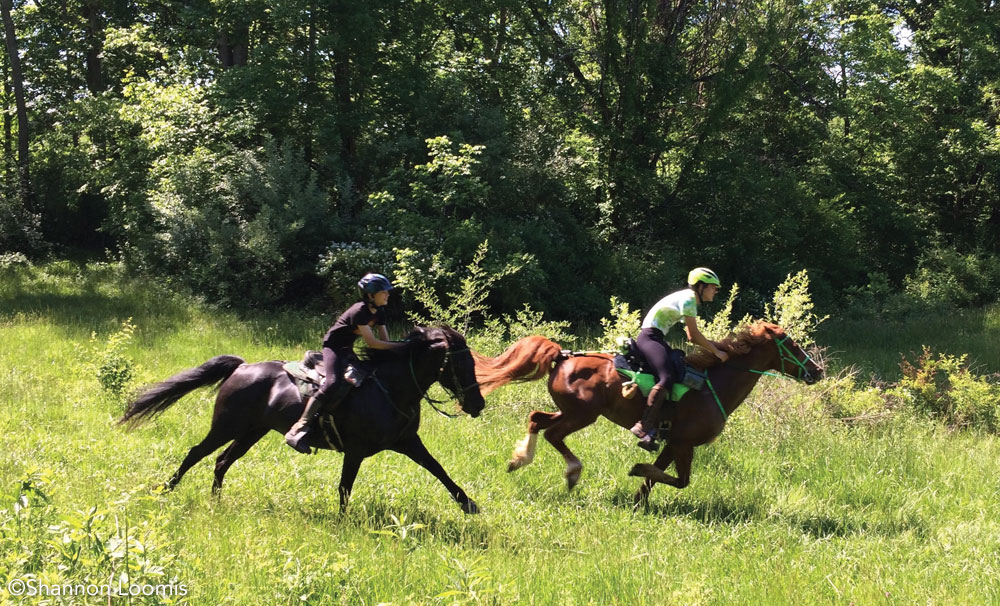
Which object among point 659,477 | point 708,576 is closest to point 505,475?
point 659,477

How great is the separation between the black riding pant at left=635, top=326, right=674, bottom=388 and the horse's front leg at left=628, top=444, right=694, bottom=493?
75cm

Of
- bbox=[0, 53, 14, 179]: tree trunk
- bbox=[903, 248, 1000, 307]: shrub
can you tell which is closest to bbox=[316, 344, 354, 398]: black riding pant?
bbox=[903, 248, 1000, 307]: shrub

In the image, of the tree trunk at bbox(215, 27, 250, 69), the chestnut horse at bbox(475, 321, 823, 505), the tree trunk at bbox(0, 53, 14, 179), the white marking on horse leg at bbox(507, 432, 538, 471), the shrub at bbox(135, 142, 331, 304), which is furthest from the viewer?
the tree trunk at bbox(0, 53, 14, 179)

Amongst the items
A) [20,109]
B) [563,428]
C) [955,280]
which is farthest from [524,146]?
[20,109]

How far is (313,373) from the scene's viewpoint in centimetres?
671

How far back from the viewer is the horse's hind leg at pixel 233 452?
6980mm

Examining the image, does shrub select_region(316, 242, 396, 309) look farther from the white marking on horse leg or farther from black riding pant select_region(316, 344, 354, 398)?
black riding pant select_region(316, 344, 354, 398)

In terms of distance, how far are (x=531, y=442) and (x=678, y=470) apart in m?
1.57

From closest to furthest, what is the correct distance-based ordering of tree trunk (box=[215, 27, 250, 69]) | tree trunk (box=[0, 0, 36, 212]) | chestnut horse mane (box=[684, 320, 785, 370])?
chestnut horse mane (box=[684, 320, 785, 370]) → tree trunk (box=[215, 27, 250, 69]) → tree trunk (box=[0, 0, 36, 212])

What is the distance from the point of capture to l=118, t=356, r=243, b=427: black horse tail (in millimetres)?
6965

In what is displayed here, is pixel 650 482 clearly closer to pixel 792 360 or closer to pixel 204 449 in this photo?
pixel 792 360

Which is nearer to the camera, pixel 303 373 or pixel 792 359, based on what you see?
pixel 303 373

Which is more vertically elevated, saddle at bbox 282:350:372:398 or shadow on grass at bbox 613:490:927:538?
saddle at bbox 282:350:372:398

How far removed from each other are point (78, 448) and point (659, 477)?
21.1ft
